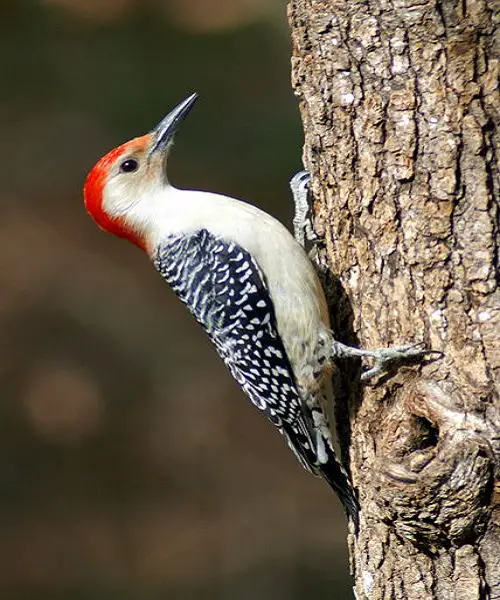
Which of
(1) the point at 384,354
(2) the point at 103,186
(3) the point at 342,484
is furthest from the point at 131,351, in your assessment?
(1) the point at 384,354

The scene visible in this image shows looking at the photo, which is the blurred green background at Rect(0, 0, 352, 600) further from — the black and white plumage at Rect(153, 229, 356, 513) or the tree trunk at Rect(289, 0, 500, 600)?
the tree trunk at Rect(289, 0, 500, 600)

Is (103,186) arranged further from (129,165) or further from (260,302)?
(260,302)

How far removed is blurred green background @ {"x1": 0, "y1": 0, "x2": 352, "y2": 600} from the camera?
794 centimetres

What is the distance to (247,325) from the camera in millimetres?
4121

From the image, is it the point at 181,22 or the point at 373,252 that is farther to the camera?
the point at 181,22

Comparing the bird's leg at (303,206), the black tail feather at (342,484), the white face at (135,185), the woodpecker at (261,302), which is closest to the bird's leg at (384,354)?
the woodpecker at (261,302)

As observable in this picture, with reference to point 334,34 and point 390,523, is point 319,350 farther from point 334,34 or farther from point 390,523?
point 334,34

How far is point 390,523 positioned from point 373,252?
0.89 m

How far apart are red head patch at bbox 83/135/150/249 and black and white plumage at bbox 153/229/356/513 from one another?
1.43ft

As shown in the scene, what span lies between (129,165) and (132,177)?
2.0 inches

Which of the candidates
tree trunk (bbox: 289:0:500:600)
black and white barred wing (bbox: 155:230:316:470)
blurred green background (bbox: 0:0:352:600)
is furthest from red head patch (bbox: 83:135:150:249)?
blurred green background (bbox: 0:0:352:600)

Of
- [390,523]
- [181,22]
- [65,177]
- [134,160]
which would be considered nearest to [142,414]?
[65,177]

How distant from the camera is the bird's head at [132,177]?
14.6ft

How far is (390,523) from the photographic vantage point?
352 centimetres
